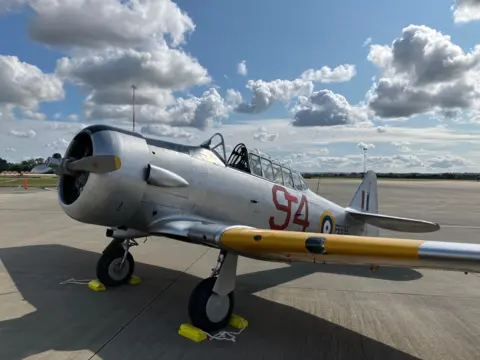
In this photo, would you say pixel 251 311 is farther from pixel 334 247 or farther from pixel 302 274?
pixel 302 274

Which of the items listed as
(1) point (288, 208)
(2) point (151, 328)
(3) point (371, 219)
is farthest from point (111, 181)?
(3) point (371, 219)

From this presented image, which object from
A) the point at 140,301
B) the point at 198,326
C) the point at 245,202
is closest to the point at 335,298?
the point at 245,202

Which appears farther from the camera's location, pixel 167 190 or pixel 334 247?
pixel 167 190

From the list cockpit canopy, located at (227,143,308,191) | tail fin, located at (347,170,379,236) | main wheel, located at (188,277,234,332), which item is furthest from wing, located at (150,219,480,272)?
tail fin, located at (347,170,379,236)

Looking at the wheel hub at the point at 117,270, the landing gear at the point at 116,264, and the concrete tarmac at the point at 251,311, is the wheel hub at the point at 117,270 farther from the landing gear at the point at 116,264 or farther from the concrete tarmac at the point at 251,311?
the concrete tarmac at the point at 251,311

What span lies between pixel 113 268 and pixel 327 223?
398cm

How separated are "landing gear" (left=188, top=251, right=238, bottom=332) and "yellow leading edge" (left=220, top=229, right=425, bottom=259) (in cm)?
45

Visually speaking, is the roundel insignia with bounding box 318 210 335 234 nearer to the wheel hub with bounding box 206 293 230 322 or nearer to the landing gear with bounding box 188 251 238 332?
the landing gear with bounding box 188 251 238 332

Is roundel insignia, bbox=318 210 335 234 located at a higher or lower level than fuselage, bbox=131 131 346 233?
lower

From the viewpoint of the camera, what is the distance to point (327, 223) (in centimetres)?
764

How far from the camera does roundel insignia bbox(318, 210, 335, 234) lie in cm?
747

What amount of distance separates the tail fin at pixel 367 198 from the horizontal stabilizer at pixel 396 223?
0.51 metres

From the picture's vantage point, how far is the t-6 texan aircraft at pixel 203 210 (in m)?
3.71

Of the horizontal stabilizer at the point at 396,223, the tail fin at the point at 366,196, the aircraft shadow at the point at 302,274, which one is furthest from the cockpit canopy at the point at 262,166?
the tail fin at the point at 366,196
